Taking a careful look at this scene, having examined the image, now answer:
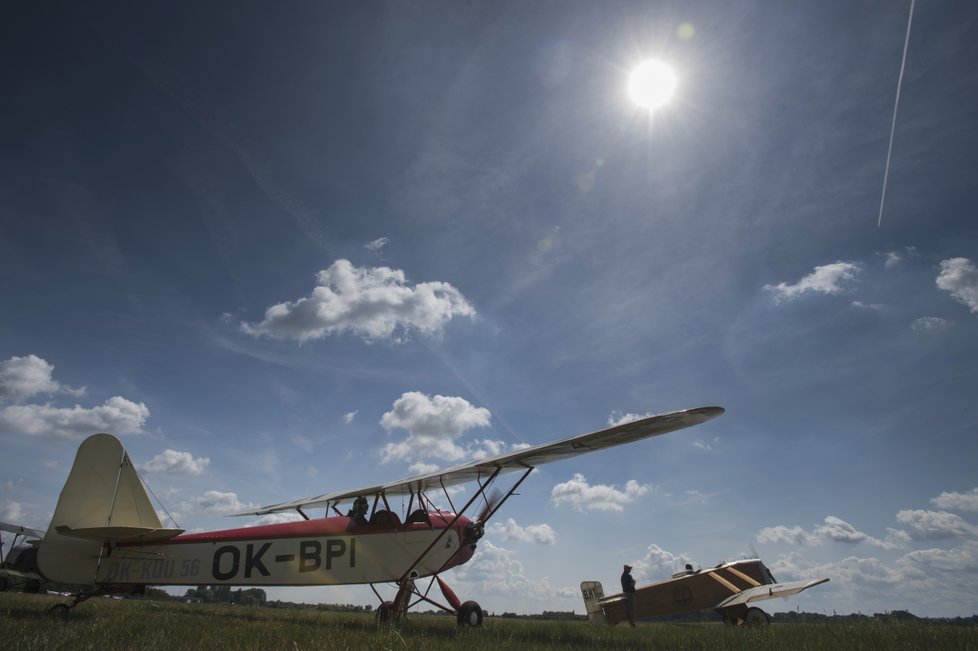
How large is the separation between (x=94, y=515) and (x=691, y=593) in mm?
13491

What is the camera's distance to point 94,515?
890 cm

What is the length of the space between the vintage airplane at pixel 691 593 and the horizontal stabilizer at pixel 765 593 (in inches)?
0.9

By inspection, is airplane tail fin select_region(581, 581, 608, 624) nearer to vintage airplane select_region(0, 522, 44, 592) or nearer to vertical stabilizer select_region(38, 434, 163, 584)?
vertical stabilizer select_region(38, 434, 163, 584)

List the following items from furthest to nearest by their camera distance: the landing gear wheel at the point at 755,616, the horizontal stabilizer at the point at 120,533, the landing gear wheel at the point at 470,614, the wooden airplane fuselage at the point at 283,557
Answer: the landing gear wheel at the point at 755,616, the landing gear wheel at the point at 470,614, the wooden airplane fuselage at the point at 283,557, the horizontal stabilizer at the point at 120,533

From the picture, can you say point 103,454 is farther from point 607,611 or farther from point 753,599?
point 753,599

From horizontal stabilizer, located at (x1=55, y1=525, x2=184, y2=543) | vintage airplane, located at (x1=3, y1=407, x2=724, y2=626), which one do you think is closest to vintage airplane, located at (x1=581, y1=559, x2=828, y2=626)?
vintage airplane, located at (x1=3, y1=407, x2=724, y2=626)

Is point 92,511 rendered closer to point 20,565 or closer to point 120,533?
point 120,533

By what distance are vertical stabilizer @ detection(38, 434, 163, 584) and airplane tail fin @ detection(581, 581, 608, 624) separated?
10.4 meters

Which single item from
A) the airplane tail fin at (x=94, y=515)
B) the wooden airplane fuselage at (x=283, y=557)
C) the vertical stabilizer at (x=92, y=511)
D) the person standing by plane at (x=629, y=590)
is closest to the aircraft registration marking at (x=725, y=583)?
the person standing by plane at (x=629, y=590)

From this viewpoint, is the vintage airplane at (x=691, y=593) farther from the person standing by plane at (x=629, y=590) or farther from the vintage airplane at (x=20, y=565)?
the vintage airplane at (x=20, y=565)

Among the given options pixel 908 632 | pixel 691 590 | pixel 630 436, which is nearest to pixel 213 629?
pixel 630 436

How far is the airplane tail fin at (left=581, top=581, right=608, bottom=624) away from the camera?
42.1 ft

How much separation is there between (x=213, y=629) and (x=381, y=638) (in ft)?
8.63

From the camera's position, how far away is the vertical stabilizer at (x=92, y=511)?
847cm
